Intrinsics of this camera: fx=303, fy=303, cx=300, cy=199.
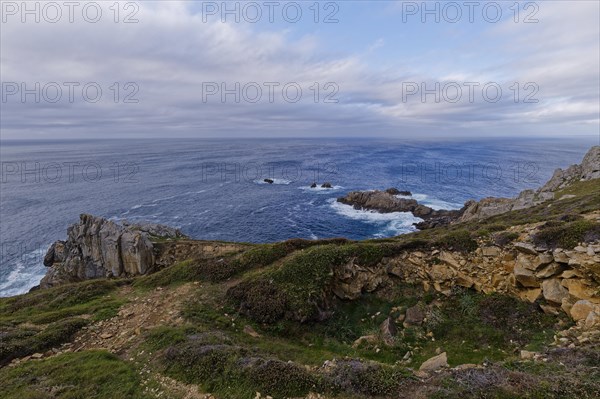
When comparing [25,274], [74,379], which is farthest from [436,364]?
[25,274]

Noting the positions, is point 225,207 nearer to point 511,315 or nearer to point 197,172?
point 197,172

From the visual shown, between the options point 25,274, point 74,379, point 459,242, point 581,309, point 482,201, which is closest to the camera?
point 74,379

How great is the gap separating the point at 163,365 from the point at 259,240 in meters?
39.7

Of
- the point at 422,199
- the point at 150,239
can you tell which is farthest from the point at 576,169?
the point at 150,239

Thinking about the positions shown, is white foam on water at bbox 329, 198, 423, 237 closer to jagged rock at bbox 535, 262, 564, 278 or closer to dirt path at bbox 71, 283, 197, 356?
jagged rock at bbox 535, 262, 564, 278

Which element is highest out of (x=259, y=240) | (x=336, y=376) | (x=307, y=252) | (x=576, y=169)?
(x=576, y=169)

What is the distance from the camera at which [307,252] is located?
21406 millimetres

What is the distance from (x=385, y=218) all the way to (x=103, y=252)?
164 ft

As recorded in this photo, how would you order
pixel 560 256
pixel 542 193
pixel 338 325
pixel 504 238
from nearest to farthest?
pixel 560 256 < pixel 338 325 < pixel 504 238 < pixel 542 193

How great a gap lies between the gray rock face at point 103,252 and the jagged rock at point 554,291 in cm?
3729

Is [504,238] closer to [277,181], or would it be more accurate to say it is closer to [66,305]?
[66,305]

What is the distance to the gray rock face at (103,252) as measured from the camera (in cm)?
3666

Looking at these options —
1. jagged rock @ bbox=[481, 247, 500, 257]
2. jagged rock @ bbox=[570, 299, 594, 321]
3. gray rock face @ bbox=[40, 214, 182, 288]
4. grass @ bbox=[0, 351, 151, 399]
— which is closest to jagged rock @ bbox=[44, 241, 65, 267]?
gray rock face @ bbox=[40, 214, 182, 288]

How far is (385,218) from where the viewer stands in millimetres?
63906
